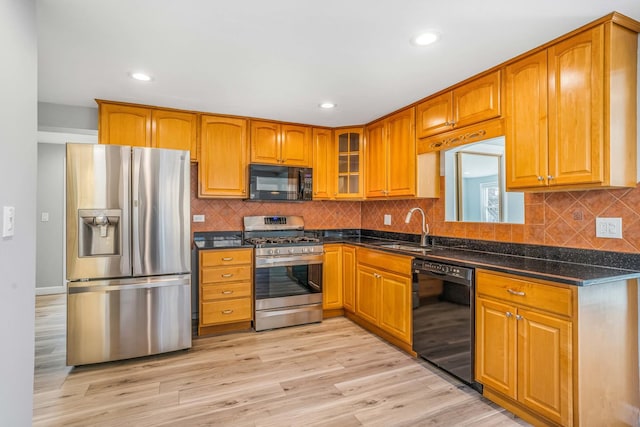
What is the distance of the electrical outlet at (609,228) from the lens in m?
1.96

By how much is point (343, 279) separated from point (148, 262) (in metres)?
2.05

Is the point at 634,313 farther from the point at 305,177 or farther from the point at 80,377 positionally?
the point at 80,377

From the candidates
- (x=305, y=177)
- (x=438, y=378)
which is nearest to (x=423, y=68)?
(x=305, y=177)

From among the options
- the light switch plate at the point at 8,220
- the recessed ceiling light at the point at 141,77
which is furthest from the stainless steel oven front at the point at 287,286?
the light switch plate at the point at 8,220

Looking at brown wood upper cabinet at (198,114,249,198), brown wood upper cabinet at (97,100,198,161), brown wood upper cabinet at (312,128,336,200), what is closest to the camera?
brown wood upper cabinet at (97,100,198,161)

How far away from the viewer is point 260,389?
90.2 inches

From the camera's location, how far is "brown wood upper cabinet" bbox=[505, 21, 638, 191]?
1796mm

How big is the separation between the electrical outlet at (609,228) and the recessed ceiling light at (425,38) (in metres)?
1.53

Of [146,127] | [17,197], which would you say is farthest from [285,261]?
[17,197]

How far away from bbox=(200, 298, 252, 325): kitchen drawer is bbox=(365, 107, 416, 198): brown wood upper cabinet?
6.16 feet

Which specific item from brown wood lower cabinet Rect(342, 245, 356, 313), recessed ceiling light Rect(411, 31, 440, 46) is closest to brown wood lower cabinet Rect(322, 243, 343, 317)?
brown wood lower cabinet Rect(342, 245, 356, 313)

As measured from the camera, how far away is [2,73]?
1278mm

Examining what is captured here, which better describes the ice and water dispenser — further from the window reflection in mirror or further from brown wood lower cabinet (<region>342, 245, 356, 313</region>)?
the window reflection in mirror

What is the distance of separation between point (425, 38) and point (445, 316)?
1.90 meters
